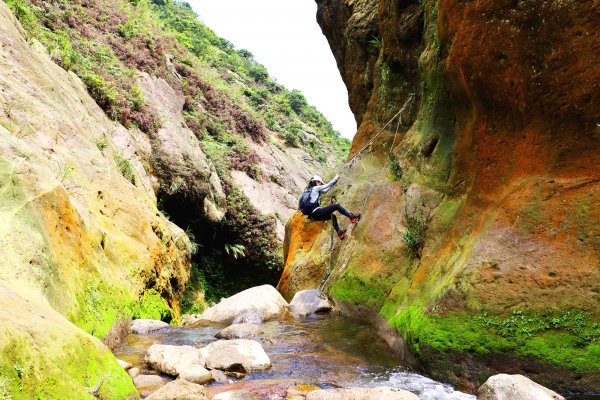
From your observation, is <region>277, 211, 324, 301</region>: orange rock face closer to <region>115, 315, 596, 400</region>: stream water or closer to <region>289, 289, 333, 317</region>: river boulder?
<region>289, 289, 333, 317</region>: river boulder

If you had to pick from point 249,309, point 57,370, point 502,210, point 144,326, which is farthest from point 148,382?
point 249,309

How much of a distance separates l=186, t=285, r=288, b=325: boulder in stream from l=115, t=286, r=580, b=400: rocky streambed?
1141mm

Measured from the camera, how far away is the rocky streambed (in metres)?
5.40

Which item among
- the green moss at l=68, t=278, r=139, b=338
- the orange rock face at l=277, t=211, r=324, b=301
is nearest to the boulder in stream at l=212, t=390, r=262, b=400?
the green moss at l=68, t=278, r=139, b=338

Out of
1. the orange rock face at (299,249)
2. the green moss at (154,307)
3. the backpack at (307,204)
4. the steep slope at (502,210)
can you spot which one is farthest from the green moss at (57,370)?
the orange rock face at (299,249)

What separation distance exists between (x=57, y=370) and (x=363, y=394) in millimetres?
3072

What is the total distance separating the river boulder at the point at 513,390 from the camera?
4.58 meters

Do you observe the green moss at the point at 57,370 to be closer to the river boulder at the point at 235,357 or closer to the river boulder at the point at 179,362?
the river boulder at the point at 179,362

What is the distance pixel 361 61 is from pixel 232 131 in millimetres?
14459

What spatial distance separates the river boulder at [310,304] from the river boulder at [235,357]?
4941 millimetres

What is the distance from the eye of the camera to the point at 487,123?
7.67 metres

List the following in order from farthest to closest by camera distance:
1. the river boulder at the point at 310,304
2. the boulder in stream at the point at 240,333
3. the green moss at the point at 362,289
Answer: the river boulder at the point at 310,304
the green moss at the point at 362,289
the boulder in stream at the point at 240,333

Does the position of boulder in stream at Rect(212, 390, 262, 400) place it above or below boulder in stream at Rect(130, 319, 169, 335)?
above

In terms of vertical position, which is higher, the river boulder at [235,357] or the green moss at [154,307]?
the river boulder at [235,357]
